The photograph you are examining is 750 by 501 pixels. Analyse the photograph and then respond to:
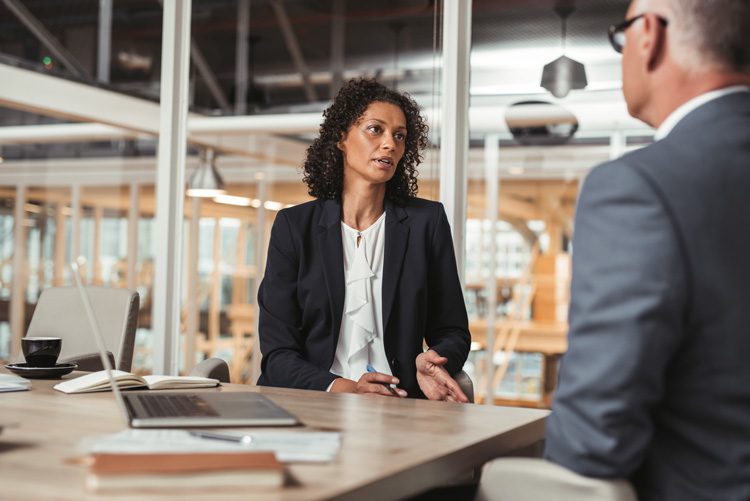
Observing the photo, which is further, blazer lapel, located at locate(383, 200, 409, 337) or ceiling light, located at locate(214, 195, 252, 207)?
ceiling light, located at locate(214, 195, 252, 207)

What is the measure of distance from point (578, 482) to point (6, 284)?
5.66 metres

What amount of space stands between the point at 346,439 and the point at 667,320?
1.98 ft

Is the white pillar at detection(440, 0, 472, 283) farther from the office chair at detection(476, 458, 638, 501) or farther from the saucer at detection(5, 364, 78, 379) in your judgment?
the office chair at detection(476, 458, 638, 501)

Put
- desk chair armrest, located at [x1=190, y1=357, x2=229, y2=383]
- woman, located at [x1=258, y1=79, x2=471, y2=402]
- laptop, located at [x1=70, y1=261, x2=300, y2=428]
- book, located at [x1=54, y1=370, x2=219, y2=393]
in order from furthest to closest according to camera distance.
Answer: woman, located at [x1=258, y1=79, x2=471, y2=402] < desk chair armrest, located at [x1=190, y1=357, x2=229, y2=383] < book, located at [x1=54, y1=370, x2=219, y2=393] < laptop, located at [x1=70, y1=261, x2=300, y2=428]

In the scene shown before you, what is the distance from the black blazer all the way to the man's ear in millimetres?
1401

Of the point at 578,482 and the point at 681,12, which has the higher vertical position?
the point at 681,12

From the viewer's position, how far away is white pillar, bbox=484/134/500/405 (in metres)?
3.65

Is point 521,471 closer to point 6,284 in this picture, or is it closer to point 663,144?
point 663,144

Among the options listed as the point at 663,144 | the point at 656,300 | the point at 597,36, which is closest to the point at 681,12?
the point at 663,144

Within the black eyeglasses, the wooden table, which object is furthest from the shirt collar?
the wooden table

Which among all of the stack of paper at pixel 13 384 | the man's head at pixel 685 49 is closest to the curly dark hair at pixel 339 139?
the stack of paper at pixel 13 384

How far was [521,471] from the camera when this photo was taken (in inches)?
47.9

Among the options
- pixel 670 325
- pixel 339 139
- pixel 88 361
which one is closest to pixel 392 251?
pixel 339 139

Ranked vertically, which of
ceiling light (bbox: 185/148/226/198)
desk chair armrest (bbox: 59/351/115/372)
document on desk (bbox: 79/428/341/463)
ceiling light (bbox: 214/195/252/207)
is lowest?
desk chair armrest (bbox: 59/351/115/372)
